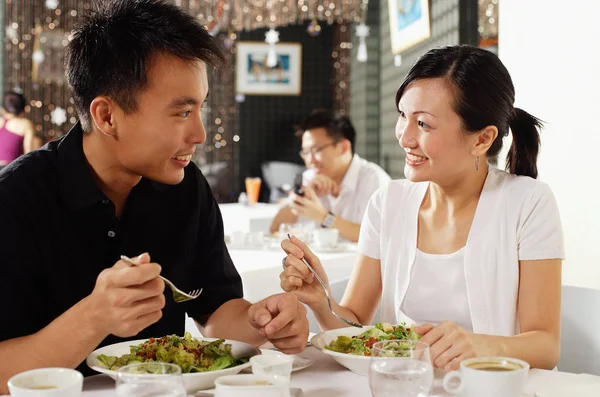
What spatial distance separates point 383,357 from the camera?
1.16 m

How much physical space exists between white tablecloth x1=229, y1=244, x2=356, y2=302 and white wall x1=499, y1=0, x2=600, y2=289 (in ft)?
3.12

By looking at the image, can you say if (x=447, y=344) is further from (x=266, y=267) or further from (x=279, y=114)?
(x=279, y=114)

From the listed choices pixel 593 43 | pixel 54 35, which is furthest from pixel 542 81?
pixel 54 35

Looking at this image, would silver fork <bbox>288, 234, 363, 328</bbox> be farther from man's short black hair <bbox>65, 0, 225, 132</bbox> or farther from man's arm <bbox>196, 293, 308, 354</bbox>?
man's short black hair <bbox>65, 0, 225, 132</bbox>

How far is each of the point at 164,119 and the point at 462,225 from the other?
36.1 inches

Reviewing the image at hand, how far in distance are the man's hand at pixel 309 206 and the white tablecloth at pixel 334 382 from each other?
2.58 metres

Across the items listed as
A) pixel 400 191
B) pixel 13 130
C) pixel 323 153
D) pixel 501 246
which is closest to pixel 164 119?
pixel 400 191

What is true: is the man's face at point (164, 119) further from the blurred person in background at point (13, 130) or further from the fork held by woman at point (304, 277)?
the blurred person in background at point (13, 130)

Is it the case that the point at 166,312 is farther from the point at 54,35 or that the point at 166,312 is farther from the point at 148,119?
the point at 54,35

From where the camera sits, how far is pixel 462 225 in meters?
2.12

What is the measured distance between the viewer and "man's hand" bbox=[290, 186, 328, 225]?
416 cm

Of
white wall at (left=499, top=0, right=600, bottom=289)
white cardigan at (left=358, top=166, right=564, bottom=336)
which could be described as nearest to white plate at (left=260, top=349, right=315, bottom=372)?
white cardigan at (left=358, top=166, right=564, bottom=336)

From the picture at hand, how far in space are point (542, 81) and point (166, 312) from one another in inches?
75.9

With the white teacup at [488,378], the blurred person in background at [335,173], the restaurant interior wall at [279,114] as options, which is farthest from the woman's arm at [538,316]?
the restaurant interior wall at [279,114]
